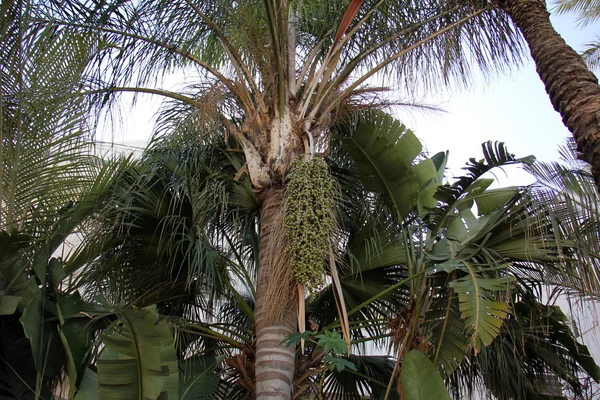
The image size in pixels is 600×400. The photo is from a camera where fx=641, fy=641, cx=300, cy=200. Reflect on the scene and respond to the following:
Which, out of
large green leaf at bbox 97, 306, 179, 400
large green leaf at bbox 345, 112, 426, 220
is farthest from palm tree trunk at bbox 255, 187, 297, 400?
large green leaf at bbox 345, 112, 426, 220

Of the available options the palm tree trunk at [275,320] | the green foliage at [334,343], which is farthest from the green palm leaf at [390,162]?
the green foliage at [334,343]

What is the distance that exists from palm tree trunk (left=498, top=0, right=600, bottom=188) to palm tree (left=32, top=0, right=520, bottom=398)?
1517mm

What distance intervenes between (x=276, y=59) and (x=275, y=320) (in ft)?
8.10

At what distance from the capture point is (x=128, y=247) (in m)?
6.49

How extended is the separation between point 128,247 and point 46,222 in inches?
32.8

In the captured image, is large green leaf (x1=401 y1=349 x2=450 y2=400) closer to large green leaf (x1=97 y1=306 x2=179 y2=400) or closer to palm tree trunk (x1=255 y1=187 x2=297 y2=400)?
palm tree trunk (x1=255 y1=187 x2=297 y2=400)

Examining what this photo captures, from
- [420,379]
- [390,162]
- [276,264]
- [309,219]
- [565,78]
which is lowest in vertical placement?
[420,379]

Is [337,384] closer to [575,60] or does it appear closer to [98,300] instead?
[98,300]

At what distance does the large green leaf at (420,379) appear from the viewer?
518 centimetres

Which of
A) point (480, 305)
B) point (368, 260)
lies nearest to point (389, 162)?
point (368, 260)

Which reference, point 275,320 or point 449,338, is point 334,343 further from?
point 449,338

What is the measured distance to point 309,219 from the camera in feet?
18.1

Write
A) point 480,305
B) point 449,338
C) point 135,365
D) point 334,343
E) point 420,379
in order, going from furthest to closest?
point 449,338 < point 420,379 < point 480,305 < point 334,343 < point 135,365

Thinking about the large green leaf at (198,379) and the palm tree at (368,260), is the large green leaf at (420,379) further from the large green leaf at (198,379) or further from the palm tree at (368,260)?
the large green leaf at (198,379)
